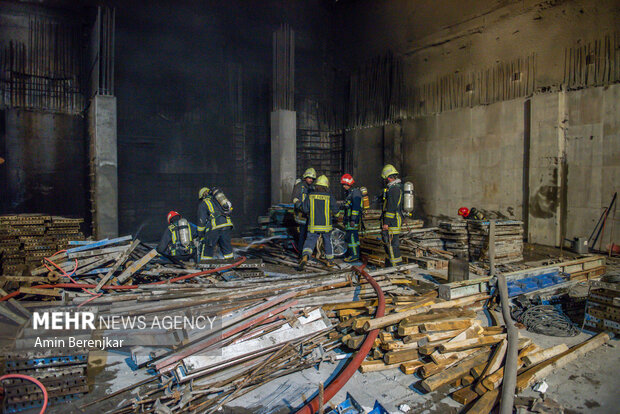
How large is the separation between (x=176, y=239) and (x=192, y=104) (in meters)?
8.53

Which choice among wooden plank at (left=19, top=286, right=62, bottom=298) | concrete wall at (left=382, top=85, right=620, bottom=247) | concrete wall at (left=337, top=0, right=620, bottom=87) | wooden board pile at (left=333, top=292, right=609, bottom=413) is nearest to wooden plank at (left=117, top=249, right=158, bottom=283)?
wooden plank at (left=19, top=286, right=62, bottom=298)

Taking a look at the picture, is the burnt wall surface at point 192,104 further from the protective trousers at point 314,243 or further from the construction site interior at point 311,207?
the protective trousers at point 314,243

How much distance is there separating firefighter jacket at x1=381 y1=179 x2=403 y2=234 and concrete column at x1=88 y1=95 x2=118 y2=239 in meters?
A: 8.19

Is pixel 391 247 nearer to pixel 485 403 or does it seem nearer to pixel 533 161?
pixel 485 403

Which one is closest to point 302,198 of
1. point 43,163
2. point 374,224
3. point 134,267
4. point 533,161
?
point 374,224

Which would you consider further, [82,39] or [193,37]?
[193,37]

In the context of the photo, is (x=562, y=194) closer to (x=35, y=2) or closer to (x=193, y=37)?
(x=193, y=37)

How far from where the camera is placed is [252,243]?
11656mm

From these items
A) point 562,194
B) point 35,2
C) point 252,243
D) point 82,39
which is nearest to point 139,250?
point 252,243

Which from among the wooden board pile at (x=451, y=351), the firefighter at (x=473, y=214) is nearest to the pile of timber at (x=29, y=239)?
the wooden board pile at (x=451, y=351)

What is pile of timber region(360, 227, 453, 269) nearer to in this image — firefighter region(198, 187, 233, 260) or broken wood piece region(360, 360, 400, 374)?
firefighter region(198, 187, 233, 260)

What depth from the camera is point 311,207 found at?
8719mm

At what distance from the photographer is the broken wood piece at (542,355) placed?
4.28 metres

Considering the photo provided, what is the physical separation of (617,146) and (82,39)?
15.8 metres
